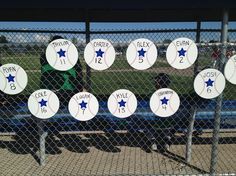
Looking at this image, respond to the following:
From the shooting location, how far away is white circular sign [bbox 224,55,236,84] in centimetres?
428

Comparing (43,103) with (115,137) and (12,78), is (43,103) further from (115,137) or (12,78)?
(115,137)

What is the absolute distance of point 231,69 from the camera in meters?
4.32

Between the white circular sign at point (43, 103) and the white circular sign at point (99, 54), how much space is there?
0.60 meters

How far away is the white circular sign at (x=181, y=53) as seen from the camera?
4.12 m

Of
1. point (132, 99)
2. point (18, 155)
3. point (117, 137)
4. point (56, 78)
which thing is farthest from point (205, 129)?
point (18, 155)

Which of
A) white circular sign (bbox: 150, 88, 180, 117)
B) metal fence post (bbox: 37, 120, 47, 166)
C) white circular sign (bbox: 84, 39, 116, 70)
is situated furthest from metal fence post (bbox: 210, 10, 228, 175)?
metal fence post (bbox: 37, 120, 47, 166)

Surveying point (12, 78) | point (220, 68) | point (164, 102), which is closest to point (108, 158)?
point (164, 102)

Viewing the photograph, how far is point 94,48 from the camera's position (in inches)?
158

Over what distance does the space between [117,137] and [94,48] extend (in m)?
2.64

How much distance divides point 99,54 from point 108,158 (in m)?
1.89

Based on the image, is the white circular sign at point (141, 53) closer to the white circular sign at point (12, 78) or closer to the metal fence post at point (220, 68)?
the metal fence post at point (220, 68)
